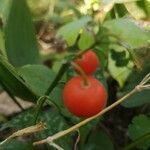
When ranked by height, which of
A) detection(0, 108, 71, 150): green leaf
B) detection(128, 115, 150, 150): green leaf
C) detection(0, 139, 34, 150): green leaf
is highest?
detection(0, 139, 34, 150): green leaf

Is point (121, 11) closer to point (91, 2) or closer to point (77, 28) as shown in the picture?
point (91, 2)

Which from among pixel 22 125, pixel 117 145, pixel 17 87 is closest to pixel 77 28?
pixel 17 87

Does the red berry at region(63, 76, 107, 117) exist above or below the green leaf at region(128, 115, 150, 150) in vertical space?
above

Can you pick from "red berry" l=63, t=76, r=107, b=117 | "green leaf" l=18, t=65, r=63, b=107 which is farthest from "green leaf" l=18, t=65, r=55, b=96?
"red berry" l=63, t=76, r=107, b=117

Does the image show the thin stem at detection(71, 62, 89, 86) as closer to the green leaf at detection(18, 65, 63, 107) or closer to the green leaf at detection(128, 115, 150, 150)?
the green leaf at detection(18, 65, 63, 107)

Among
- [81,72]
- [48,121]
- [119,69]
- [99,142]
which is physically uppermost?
[81,72]

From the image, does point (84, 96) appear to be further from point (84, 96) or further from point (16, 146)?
point (16, 146)

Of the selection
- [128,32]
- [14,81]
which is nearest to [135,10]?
[128,32]
